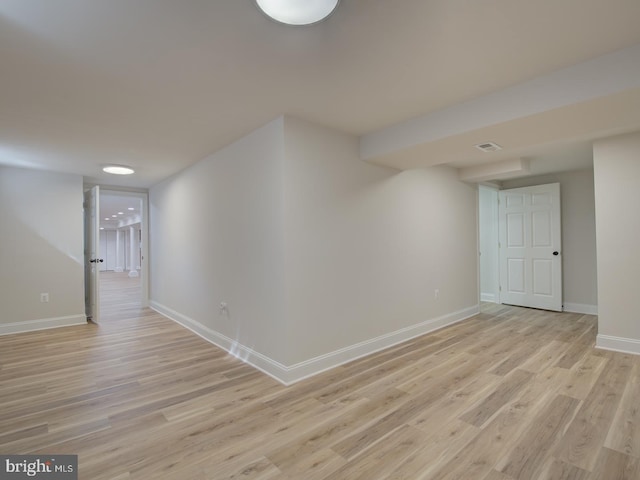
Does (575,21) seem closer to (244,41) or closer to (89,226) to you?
(244,41)

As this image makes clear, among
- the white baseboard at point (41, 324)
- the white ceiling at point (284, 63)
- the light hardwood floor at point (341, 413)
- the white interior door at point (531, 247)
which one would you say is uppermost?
the white ceiling at point (284, 63)

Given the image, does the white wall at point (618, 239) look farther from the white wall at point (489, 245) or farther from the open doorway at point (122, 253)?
the open doorway at point (122, 253)

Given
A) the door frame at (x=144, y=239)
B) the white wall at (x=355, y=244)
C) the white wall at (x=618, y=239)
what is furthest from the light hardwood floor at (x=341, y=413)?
the door frame at (x=144, y=239)

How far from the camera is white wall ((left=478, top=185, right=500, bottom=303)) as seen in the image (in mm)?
6070

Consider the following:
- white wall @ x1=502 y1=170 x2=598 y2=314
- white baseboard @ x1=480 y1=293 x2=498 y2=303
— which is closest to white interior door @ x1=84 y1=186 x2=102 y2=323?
white baseboard @ x1=480 y1=293 x2=498 y2=303

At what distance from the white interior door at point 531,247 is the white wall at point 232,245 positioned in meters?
4.88

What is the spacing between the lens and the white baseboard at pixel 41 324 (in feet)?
14.5

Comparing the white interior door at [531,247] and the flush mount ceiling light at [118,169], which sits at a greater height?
the flush mount ceiling light at [118,169]

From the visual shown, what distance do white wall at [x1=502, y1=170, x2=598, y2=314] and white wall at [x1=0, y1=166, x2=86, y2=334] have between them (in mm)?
8024

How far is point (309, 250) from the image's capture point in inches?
116

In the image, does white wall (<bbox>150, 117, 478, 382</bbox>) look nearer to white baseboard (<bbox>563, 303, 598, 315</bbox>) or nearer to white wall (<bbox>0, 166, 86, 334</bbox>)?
white wall (<bbox>0, 166, 86, 334</bbox>)

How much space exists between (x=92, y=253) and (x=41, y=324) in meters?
1.21

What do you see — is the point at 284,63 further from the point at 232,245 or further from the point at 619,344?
the point at 619,344

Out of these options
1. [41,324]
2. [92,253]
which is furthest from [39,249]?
[41,324]
